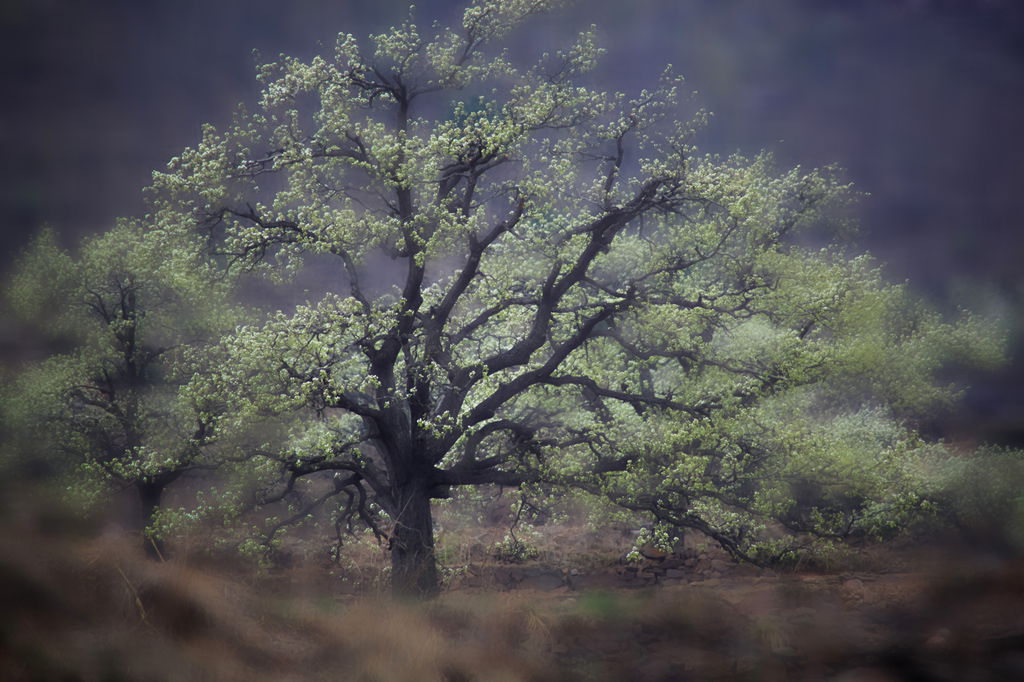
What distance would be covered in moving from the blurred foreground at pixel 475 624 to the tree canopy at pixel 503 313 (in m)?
1.14

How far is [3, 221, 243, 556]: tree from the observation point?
12391mm

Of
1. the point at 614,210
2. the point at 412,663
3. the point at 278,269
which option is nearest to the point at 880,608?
the point at 412,663

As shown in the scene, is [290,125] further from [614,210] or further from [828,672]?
[828,672]

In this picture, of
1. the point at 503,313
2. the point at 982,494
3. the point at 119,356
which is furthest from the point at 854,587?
the point at 119,356

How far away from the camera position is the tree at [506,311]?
1066 centimetres

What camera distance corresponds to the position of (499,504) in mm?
18906

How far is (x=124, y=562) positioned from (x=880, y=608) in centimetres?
981

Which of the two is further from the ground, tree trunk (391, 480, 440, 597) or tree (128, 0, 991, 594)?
tree (128, 0, 991, 594)

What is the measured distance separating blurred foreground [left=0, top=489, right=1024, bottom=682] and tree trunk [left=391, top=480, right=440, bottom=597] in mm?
962

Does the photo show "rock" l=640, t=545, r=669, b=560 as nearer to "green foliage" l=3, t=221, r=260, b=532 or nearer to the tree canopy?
the tree canopy

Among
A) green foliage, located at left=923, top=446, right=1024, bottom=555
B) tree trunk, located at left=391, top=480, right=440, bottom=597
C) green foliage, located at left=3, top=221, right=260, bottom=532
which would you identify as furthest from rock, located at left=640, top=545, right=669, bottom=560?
green foliage, located at left=3, top=221, right=260, bottom=532

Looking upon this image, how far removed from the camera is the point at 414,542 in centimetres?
1188

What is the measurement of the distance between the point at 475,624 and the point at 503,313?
5846 millimetres

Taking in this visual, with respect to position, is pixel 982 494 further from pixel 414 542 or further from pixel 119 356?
pixel 119 356
